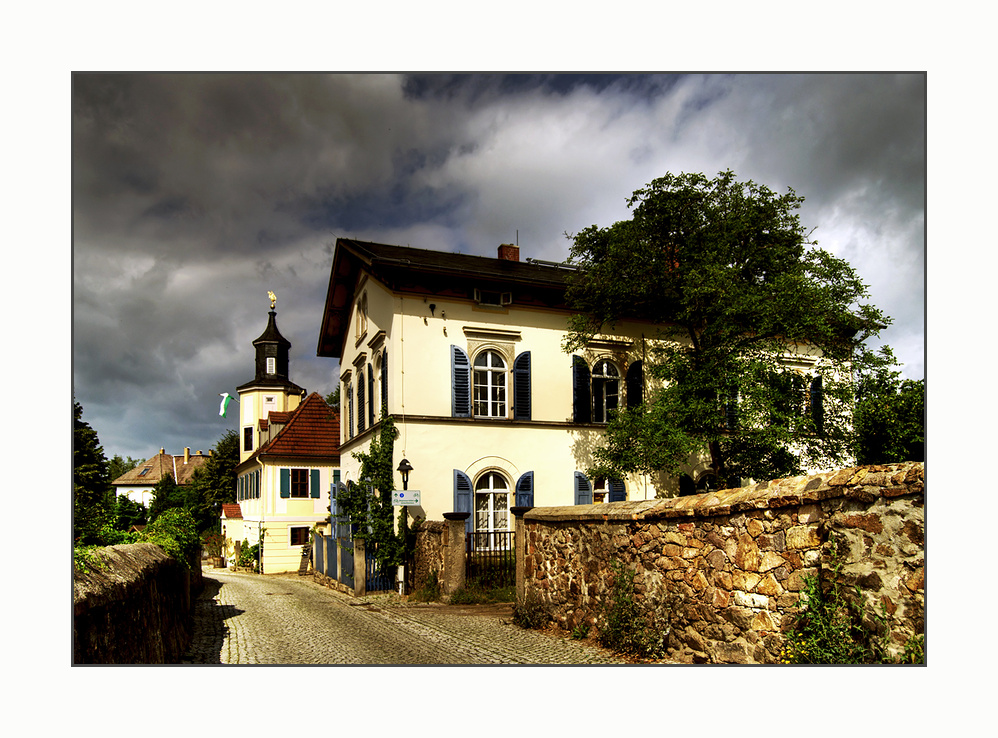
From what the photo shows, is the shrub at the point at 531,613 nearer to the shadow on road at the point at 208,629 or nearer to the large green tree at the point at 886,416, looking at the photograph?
the shadow on road at the point at 208,629

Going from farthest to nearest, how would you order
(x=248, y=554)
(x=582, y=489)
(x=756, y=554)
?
(x=248, y=554) < (x=582, y=489) < (x=756, y=554)

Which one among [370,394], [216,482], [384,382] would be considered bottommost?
[216,482]

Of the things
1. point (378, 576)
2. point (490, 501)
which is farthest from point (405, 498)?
point (490, 501)

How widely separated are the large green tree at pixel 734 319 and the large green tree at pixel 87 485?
7.91m

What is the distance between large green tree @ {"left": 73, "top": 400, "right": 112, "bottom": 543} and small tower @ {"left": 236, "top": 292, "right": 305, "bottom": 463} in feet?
80.5

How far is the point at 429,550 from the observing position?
44.2ft

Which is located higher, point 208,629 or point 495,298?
point 495,298

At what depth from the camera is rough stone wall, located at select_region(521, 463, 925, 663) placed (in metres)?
4.24

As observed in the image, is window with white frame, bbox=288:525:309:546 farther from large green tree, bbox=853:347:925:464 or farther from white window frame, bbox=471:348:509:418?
large green tree, bbox=853:347:925:464

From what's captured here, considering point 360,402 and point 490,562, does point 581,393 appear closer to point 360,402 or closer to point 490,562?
point 490,562

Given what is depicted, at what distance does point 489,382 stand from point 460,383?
0.69 m

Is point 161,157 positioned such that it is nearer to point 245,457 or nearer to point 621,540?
point 621,540

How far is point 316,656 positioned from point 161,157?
15.8 feet

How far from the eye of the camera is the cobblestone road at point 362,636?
6.98m
